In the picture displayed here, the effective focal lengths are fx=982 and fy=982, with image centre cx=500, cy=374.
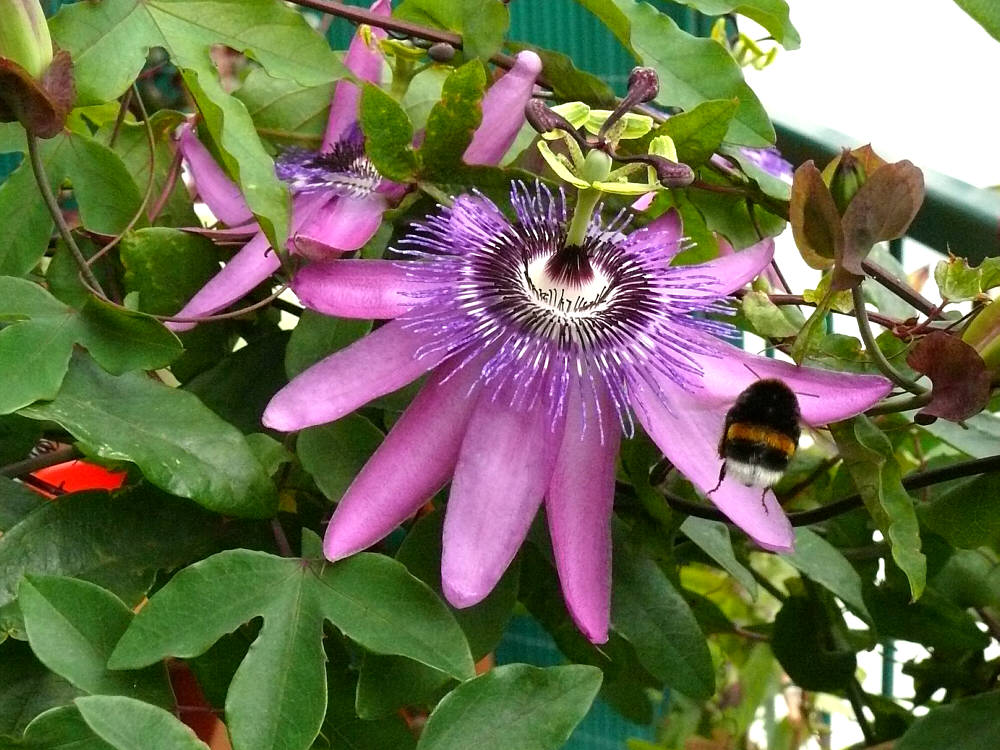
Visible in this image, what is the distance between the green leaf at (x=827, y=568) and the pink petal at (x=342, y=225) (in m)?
0.41

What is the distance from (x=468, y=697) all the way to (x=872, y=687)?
1113mm

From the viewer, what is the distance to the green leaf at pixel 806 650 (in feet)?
3.08

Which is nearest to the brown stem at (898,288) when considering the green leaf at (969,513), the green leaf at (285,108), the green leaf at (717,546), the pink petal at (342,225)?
the green leaf at (969,513)

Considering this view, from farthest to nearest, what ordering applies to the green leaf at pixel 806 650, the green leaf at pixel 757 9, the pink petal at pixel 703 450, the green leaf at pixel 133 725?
the green leaf at pixel 806 650, the green leaf at pixel 757 9, the pink petal at pixel 703 450, the green leaf at pixel 133 725

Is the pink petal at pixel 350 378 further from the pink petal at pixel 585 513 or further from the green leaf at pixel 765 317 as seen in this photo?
the green leaf at pixel 765 317

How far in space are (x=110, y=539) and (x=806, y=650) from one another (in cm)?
66

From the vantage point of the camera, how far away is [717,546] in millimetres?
763

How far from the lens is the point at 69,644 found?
0.53 metres

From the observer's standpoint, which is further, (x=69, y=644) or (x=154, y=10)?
(x=154, y=10)

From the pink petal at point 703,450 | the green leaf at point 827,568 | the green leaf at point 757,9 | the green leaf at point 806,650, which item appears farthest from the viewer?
the green leaf at point 806,650

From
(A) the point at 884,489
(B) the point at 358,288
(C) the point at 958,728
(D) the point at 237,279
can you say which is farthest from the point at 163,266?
(C) the point at 958,728

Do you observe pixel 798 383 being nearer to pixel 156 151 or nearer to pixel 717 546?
pixel 717 546

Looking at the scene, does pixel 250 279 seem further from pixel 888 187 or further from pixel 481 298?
pixel 888 187

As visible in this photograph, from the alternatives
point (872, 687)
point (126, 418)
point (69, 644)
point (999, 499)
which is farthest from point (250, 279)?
point (872, 687)
